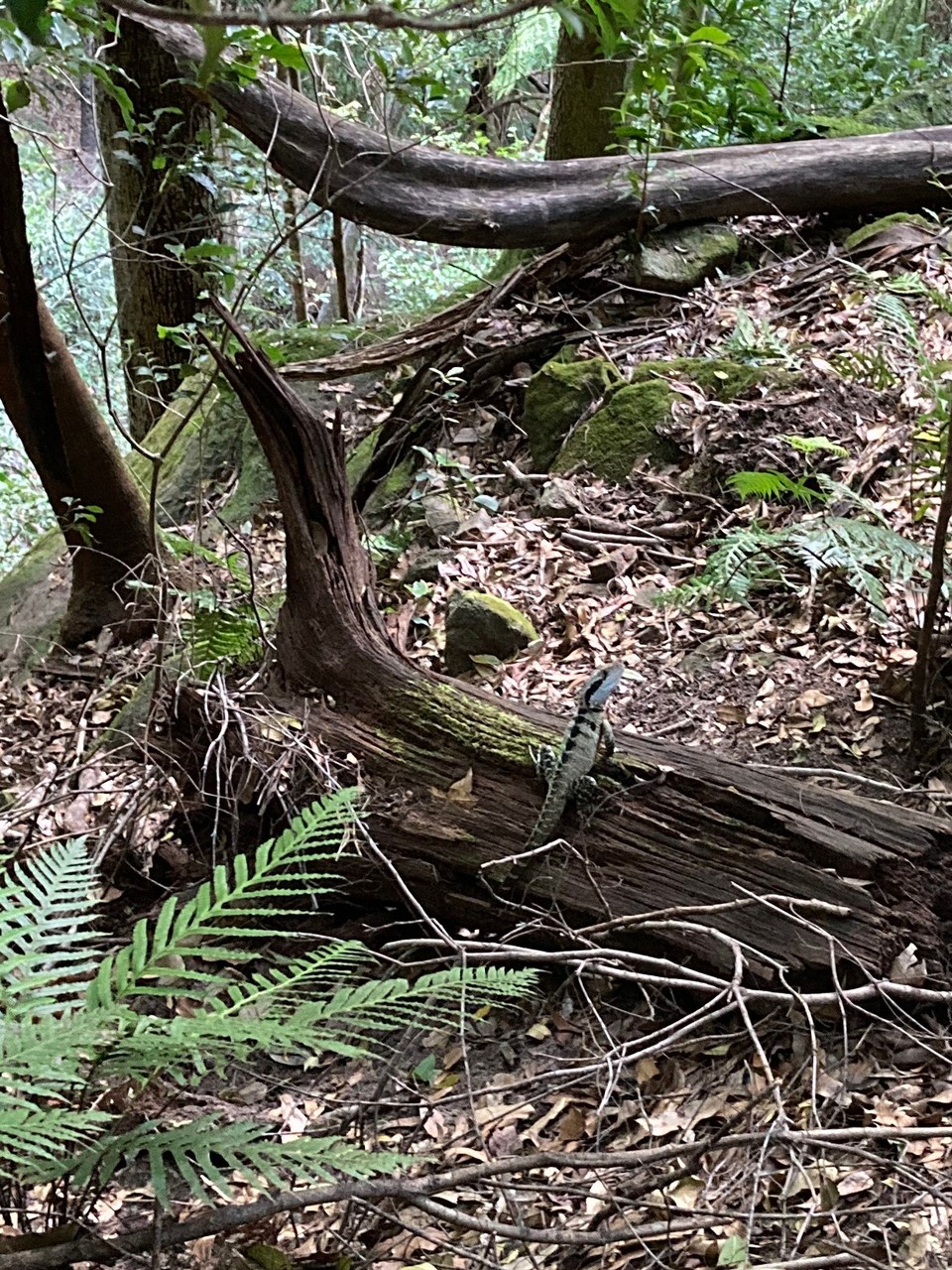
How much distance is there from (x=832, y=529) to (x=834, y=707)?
745 mm

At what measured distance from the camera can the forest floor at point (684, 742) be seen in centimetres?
227

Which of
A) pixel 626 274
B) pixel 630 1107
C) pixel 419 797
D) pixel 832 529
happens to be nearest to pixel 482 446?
pixel 626 274

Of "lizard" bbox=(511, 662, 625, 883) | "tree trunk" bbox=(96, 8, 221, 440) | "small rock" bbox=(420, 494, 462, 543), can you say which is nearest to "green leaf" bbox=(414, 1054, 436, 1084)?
"lizard" bbox=(511, 662, 625, 883)

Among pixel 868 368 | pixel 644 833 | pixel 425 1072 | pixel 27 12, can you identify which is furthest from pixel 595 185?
pixel 27 12

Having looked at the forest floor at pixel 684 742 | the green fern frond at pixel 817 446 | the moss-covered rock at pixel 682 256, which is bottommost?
the forest floor at pixel 684 742

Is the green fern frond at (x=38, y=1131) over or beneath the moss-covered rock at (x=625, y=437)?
beneath

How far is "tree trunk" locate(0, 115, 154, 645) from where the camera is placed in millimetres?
4512

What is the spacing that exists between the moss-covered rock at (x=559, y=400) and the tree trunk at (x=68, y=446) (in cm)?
241

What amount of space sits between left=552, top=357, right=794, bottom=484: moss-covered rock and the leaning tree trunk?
2.35 m

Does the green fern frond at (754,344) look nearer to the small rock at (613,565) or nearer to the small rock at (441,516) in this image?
the small rock at (613,565)

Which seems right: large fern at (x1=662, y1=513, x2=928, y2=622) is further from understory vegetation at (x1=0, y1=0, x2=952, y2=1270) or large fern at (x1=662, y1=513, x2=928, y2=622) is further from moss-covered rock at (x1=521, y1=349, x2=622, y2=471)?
→ moss-covered rock at (x1=521, y1=349, x2=622, y2=471)

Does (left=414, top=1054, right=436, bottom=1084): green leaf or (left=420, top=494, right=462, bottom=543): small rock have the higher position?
(left=420, top=494, right=462, bottom=543): small rock

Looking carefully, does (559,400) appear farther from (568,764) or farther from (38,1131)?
(38,1131)

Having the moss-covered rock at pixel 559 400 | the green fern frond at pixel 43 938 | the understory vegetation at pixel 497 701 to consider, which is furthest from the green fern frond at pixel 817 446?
the green fern frond at pixel 43 938
